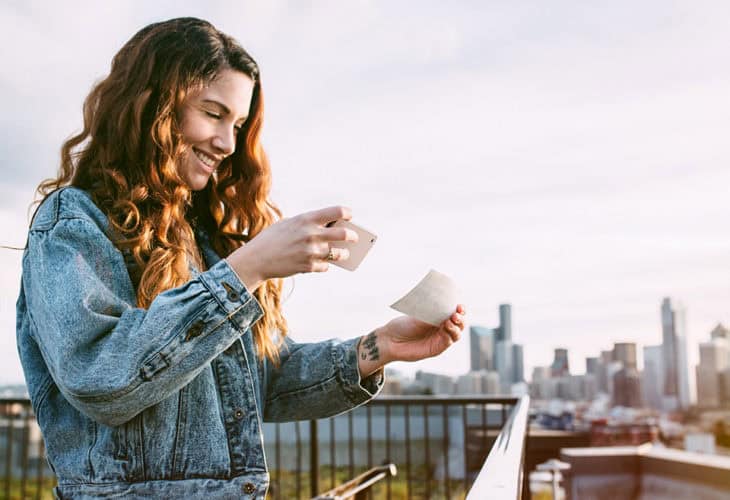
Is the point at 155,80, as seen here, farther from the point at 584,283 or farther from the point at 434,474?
the point at 584,283

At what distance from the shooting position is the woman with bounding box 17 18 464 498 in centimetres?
99

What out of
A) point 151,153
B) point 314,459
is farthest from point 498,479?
point 314,459

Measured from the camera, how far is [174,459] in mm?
1103

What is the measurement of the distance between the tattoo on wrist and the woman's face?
0.52 metres

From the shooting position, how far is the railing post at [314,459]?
407cm

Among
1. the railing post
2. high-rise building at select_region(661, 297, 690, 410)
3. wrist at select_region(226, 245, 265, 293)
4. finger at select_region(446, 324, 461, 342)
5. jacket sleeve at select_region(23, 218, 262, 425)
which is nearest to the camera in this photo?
jacket sleeve at select_region(23, 218, 262, 425)

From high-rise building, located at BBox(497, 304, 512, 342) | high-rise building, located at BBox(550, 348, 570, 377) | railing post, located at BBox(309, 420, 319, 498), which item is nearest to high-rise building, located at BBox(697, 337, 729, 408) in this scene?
high-rise building, located at BBox(550, 348, 570, 377)

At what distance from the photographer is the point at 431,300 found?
1.38 metres

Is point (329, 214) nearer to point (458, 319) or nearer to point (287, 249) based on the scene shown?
point (287, 249)

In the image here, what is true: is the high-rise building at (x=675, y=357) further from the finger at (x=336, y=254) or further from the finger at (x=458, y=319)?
the finger at (x=336, y=254)

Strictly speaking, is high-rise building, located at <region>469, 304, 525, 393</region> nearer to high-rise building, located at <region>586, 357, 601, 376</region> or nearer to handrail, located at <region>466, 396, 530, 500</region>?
high-rise building, located at <region>586, 357, 601, 376</region>

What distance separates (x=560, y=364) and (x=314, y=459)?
16.1 meters

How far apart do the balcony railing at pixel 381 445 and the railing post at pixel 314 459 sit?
300mm

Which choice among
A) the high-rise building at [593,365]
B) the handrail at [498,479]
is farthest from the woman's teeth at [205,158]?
the high-rise building at [593,365]
